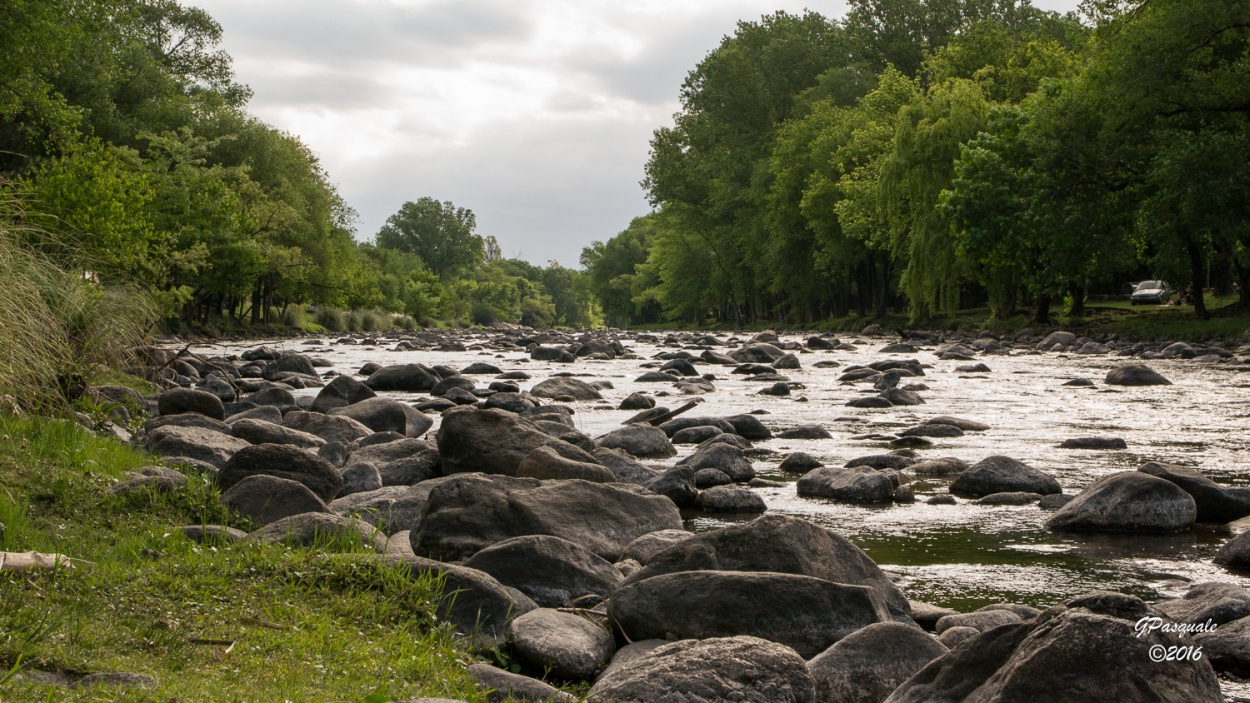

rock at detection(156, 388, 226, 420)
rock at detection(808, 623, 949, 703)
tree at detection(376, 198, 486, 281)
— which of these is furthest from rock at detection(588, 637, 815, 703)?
tree at detection(376, 198, 486, 281)

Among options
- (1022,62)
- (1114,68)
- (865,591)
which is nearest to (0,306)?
(865,591)

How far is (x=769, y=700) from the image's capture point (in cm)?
382

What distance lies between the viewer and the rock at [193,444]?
868 centimetres

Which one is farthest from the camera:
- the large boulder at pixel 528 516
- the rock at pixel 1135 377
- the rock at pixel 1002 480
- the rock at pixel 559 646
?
the rock at pixel 1135 377

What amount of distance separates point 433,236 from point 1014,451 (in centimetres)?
13848

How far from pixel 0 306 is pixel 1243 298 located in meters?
32.3

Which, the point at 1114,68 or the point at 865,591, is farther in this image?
the point at 1114,68

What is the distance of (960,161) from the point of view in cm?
3703

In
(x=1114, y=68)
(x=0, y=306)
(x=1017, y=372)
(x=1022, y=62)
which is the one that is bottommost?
(x=1017, y=372)

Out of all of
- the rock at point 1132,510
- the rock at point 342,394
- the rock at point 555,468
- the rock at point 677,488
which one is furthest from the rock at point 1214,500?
the rock at point 342,394

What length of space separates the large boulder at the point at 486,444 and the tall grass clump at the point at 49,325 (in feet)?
10.3

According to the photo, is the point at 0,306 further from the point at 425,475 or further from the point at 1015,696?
the point at 1015,696

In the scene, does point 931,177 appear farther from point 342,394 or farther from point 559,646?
point 559,646

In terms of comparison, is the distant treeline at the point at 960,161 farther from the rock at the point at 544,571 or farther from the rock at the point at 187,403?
the rock at the point at 544,571
